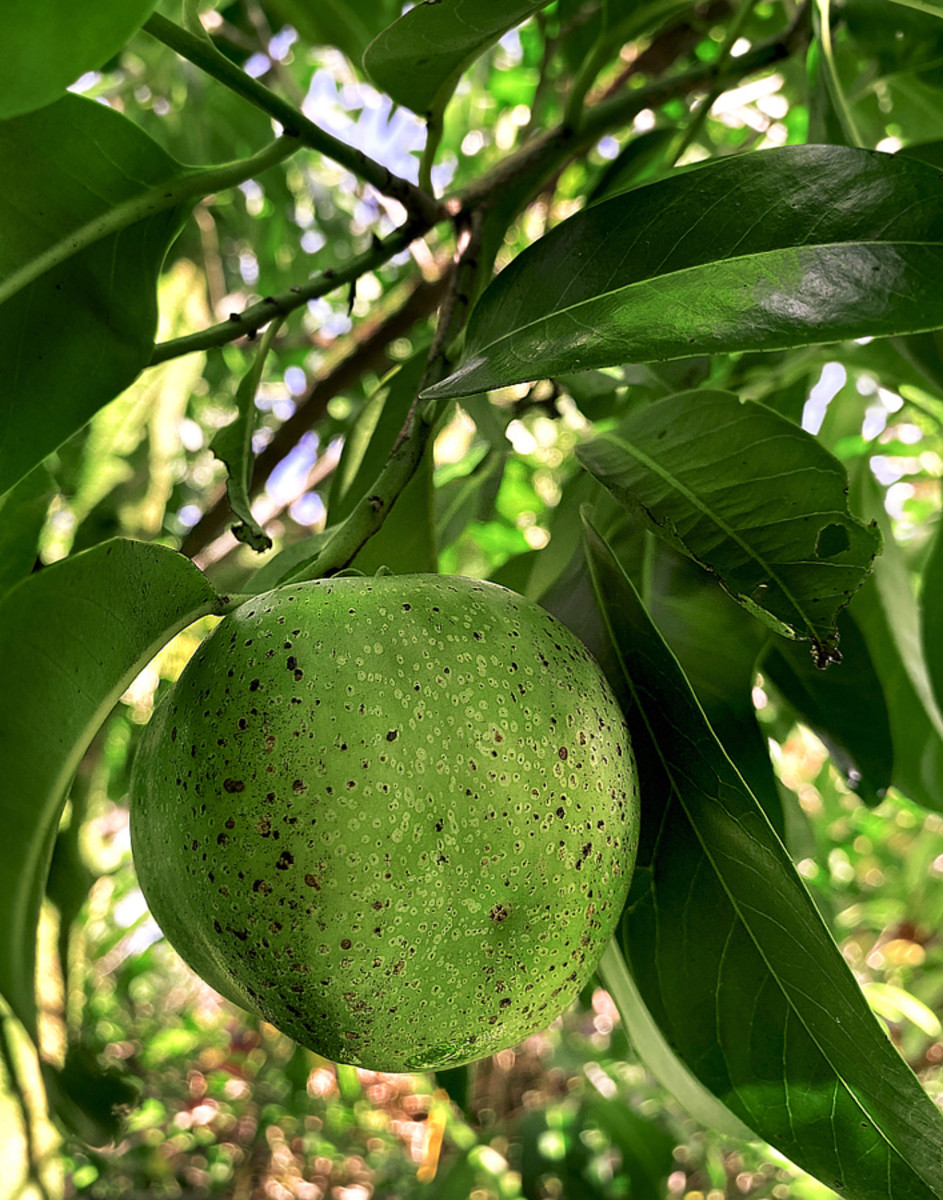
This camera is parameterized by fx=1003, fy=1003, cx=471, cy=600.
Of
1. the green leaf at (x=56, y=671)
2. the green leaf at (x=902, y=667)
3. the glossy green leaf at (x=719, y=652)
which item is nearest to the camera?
the green leaf at (x=56, y=671)

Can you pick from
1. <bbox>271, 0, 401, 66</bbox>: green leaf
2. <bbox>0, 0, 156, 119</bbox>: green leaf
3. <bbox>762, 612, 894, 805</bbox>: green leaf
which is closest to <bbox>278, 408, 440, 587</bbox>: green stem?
<bbox>0, 0, 156, 119</bbox>: green leaf

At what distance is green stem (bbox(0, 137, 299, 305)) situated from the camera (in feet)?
1.60

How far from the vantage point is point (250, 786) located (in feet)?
1.27

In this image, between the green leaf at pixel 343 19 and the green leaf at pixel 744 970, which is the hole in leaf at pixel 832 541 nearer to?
the green leaf at pixel 744 970

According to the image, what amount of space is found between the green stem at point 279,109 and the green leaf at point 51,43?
0.55 feet

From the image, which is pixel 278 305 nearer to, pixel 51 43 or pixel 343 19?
pixel 51 43

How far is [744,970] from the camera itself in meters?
0.49

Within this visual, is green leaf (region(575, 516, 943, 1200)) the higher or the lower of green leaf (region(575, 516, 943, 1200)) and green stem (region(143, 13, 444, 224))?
the lower

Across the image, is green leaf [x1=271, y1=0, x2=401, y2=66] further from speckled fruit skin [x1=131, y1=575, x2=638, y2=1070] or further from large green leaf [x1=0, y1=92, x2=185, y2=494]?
speckled fruit skin [x1=131, y1=575, x2=638, y2=1070]

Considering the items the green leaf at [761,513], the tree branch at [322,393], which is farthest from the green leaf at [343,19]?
the green leaf at [761,513]

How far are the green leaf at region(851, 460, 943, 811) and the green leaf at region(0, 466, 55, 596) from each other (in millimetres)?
612

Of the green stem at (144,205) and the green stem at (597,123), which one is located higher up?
the green stem at (144,205)

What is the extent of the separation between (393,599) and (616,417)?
1.49 ft

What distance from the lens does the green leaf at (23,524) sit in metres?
0.60
